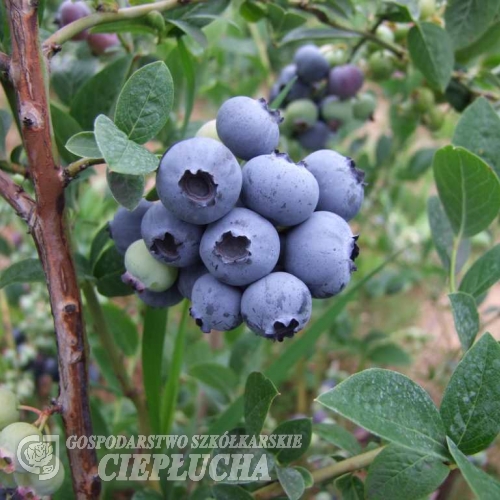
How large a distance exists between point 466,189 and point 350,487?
1.37 feet

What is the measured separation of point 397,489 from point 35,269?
20.0 inches

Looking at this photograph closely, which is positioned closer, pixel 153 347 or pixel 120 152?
pixel 120 152

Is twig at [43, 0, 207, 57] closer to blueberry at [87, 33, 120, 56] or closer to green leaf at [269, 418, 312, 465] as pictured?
blueberry at [87, 33, 120, 56]

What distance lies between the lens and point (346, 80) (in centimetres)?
114

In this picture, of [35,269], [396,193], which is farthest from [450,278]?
[396,193]

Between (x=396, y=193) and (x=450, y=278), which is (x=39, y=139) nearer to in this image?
(x=450, y=278)

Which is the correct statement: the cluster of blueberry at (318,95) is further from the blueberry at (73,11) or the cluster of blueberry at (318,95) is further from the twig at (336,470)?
the twig at (336,470)

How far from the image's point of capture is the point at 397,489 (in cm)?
64

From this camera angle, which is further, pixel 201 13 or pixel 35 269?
pixel 201 13

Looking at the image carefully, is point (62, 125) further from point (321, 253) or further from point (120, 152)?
point (321, 253)

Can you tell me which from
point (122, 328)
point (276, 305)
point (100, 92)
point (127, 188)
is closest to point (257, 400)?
Result: point (276, 305)

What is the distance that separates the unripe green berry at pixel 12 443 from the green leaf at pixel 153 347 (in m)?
0.28

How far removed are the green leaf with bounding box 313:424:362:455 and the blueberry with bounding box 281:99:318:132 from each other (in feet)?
1.91

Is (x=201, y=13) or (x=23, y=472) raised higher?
(x=201, y=13)
